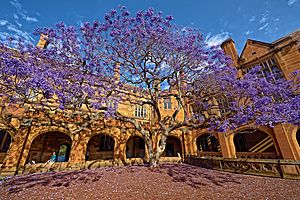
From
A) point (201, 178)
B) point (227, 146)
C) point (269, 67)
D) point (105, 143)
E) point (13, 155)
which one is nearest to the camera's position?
point (201, 178)

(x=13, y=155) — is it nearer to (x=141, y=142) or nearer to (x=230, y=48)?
(x=141, y=142)

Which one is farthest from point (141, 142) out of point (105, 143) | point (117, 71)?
point (117, 71)

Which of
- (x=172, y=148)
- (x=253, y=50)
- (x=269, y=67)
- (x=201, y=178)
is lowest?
(x=201, y=178)

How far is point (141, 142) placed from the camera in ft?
60.6

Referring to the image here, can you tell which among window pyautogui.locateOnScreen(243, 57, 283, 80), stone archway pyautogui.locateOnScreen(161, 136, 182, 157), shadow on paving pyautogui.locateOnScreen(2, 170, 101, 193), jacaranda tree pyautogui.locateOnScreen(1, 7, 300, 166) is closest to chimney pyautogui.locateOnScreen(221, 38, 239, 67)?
window pyautogui.locateOnScreen(243, 57, 283, 80)

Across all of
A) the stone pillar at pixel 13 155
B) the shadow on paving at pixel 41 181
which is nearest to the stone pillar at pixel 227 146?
the shadow on paving at pixel 41 181

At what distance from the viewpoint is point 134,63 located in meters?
9.93

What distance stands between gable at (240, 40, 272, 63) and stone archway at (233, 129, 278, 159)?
888 cm

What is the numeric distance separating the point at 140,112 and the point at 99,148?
712 centimetres

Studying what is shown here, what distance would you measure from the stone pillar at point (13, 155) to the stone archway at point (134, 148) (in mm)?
10583

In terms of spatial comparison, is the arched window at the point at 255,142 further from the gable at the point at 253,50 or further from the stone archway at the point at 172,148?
the gable at the point at 253,50

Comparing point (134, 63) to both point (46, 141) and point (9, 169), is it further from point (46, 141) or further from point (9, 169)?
point (46, 141)

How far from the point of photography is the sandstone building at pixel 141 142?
1024cm

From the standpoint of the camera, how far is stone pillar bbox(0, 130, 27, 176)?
360 inches
